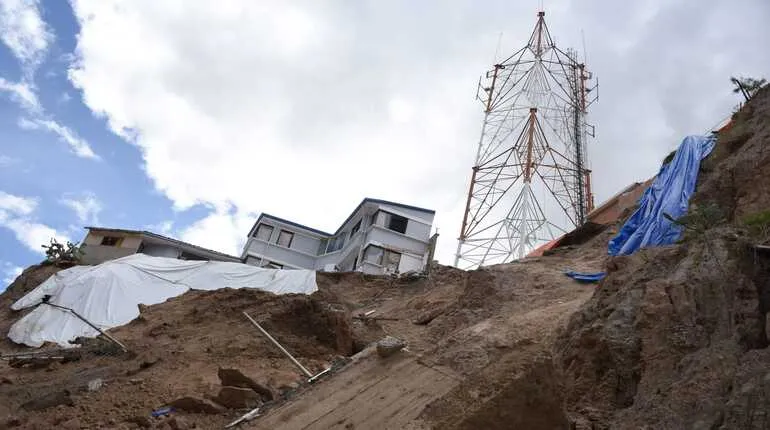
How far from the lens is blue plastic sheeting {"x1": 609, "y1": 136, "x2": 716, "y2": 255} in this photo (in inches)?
421

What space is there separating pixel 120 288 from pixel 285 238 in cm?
1596

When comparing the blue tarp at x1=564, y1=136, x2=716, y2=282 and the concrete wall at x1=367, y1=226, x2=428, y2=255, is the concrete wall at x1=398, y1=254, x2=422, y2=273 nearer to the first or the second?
the concrete wall at x1=367, y1=226, x2=428, y2=255

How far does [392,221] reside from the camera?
2992cm

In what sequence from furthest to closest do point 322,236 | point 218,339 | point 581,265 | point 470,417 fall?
1. point 322,236
2. point 581,265
3. point 218,339
4. point 470,417

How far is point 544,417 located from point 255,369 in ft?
20.4

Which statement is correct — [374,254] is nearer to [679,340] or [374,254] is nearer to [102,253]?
[102,253]

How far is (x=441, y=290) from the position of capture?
48.3 feet

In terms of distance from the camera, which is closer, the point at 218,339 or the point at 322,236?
the point at 218,339

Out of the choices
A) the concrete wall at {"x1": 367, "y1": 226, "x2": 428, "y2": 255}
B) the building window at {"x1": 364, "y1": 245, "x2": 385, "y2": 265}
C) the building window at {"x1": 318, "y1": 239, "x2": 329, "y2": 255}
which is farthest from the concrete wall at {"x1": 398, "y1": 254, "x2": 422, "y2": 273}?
the building window at {"x1": 318, "y1": 239, "x2": 329, "y2": 255}

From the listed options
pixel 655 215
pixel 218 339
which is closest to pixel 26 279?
pixel 218 339

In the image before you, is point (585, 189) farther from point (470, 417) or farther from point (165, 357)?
point (470, 417)

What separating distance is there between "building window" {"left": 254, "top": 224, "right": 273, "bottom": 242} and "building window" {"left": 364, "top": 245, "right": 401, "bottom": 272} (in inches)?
351

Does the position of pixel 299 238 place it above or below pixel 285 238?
above

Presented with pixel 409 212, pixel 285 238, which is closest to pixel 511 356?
pixel 409 212
